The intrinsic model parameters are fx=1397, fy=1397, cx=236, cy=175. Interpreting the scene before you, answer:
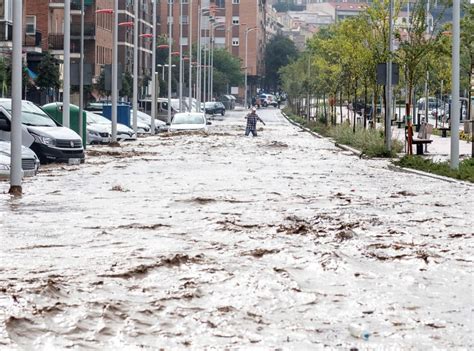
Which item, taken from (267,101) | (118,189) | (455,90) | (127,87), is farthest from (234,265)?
(267,101)

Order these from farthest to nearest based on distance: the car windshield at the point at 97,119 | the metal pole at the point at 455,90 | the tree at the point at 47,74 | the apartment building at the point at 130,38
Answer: the apartment building at the point at 130,38
the tree at the point at 47,74
the car windshield at the point at 97,119
the metal pole at the point at 455,90

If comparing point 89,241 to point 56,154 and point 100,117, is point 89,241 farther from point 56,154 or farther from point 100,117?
point 100,117

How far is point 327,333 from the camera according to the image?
1023 cm

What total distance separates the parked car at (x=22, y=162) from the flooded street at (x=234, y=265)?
55cm

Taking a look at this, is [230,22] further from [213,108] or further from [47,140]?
[47,140]

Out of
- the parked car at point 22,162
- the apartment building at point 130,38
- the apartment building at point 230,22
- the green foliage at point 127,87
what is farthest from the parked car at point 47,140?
the apartment building at point 230,22

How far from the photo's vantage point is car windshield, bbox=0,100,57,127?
123ft

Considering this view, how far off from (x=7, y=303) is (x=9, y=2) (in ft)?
178

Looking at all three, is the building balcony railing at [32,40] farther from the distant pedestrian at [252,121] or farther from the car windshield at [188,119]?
the distant pedestrian at [252,121]

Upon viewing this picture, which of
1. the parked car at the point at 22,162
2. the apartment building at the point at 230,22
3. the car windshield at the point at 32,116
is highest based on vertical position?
the apartment building at the point at 230,22

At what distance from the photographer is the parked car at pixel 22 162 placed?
93.8ft

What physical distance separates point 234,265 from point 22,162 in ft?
55.0

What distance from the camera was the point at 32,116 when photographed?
1513 inches

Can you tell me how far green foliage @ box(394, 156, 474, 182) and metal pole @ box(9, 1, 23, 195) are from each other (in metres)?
9.75
